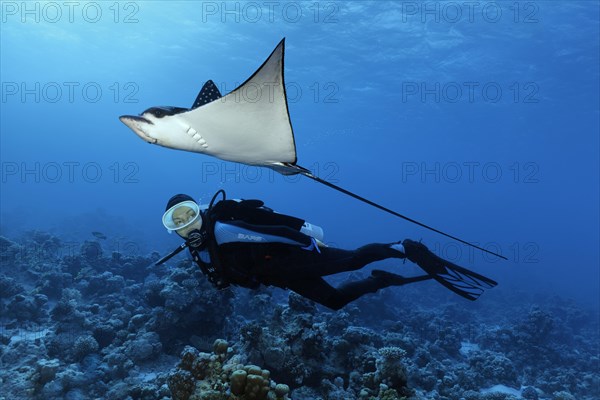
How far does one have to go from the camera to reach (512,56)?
23.3 m

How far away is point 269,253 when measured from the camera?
4.50m

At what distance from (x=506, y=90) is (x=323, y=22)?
16.8 metres

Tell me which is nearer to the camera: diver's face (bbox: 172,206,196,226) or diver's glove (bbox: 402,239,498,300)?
diver's face (bbox: 172,206,196,226)

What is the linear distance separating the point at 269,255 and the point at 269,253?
26mm

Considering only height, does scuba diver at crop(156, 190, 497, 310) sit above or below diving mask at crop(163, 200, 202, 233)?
below

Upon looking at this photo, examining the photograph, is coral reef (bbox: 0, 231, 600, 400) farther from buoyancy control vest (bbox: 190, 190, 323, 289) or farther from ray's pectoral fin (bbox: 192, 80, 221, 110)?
ray's pectoral fin (bbox: 192, 80, 221, 110)

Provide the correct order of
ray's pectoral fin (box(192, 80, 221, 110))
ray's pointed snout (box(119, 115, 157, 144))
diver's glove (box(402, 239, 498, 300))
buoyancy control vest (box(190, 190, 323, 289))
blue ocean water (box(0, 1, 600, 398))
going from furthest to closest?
blue ocean water (box(0, 1, 600, 398)), diver's glove (box(402, 239, 498, 300)), ray's pectoral fin (box(192, 80, 221, 110)), buoyancy control vest (box(190, 190, 323, 289)), ray's pointed snout (box(119, 115, 157, 144))

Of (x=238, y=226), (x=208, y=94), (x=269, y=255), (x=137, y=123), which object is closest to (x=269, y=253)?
(x=269, y=255)

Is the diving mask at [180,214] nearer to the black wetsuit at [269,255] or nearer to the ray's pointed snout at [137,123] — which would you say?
the black wetsuit at [269,255]

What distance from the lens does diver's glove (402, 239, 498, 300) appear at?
508cm

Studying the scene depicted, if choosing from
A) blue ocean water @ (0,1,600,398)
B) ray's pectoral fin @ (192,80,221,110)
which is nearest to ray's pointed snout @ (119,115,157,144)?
ray's pectoral fin @ (192,80,221,110)

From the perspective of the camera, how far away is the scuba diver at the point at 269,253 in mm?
4289

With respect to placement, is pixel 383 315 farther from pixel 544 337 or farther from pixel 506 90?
pixel 506 90

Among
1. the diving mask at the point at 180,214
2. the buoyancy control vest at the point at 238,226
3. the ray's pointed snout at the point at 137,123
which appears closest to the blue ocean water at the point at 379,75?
the buoyancy control vest at the point at 238,226
